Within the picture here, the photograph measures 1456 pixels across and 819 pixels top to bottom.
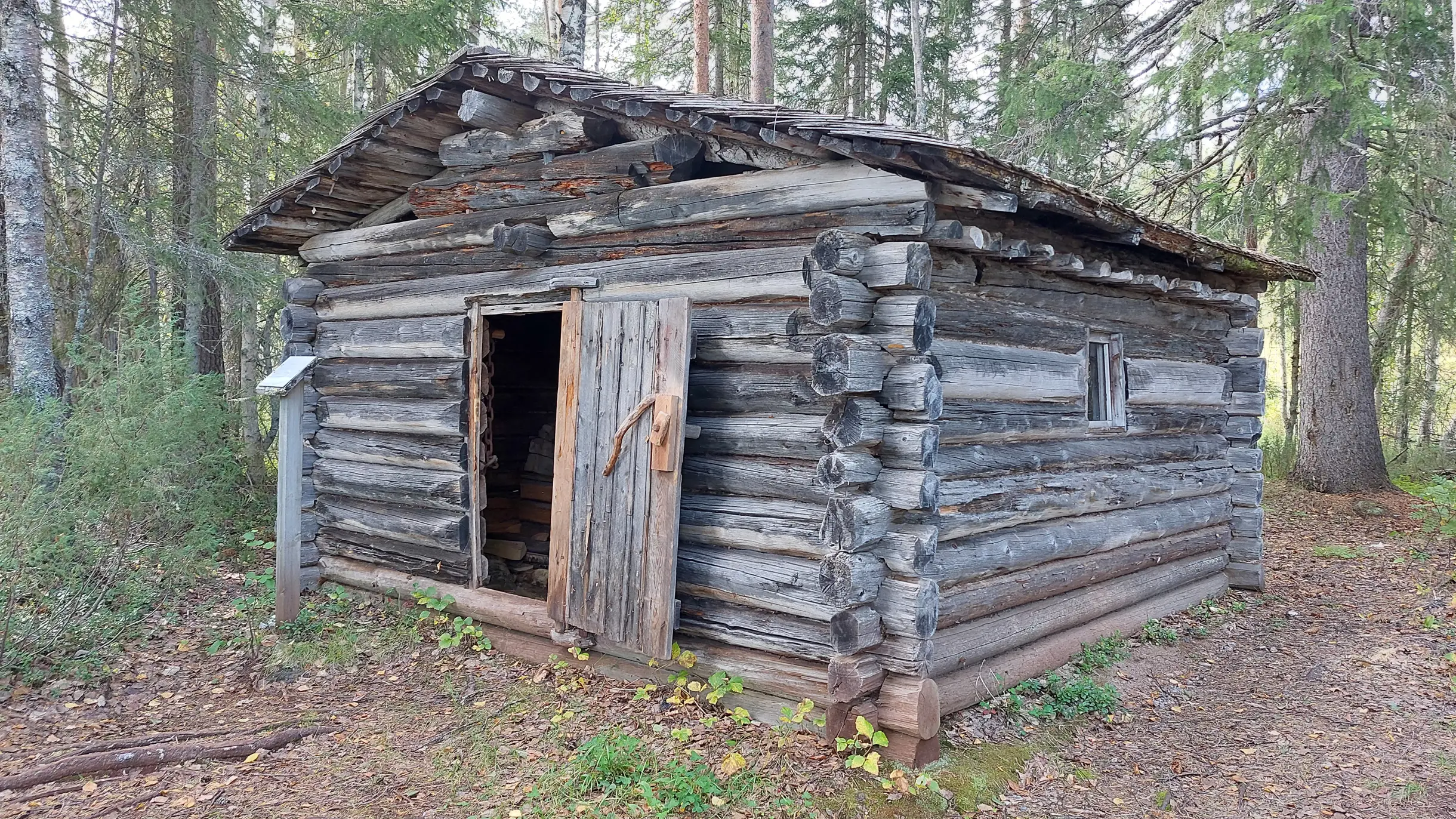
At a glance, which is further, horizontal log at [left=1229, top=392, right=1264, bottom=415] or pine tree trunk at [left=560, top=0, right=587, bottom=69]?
pine tree trunk at [left=560, top=0, right=587, bottom=69]

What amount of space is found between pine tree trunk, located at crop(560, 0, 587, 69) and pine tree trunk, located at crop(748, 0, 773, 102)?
4.08 m

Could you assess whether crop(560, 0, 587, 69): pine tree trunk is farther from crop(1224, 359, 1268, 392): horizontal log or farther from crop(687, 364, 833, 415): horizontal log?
crop(1224, 359, 1268, 392): horizontal log

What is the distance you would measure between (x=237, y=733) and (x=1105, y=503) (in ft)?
20.2

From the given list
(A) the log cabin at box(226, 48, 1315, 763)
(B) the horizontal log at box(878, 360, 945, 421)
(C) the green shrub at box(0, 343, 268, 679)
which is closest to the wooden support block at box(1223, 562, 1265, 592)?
(A) the log cabin at box(226, 48, 1315, 763)

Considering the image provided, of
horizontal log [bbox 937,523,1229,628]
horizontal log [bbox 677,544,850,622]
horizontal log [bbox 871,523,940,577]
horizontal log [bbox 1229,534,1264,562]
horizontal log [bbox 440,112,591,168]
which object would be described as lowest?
horizontal log [bbox 1229,534,1264,562]

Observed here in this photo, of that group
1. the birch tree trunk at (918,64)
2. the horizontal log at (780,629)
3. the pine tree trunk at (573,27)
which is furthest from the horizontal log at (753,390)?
the birch tree trunk at (918,64)

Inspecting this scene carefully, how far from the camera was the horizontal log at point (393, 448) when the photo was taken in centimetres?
717

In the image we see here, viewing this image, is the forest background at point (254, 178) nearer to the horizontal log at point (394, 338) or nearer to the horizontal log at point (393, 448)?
the horizontal log at point (393, 448)

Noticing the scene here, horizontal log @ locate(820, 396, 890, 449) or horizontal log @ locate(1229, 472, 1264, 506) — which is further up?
horizontal log @ locate(820, 396, 890, 449)

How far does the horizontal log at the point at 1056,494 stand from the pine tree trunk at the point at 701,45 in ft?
35.9

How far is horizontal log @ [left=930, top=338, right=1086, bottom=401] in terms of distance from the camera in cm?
541

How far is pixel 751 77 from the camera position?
50.4 feet

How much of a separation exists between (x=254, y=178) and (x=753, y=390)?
357 inches

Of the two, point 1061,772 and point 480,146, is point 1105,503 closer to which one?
point 1061,772
